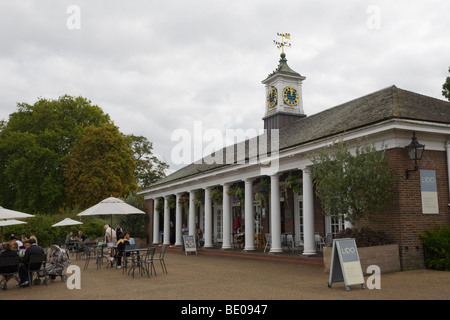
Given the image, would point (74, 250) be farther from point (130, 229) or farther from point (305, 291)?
point (305, 291)

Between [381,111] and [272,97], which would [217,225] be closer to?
[272,97]

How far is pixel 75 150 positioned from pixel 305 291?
28.2 m

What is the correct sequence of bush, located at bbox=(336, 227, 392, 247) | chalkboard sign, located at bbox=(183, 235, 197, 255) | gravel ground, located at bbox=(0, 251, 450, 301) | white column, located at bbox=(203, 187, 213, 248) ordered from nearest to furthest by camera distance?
gravel ground, located at bbox=(0, 251, 450, 301) → bush, located at bbox=(336, 227, 392, 247) → chalkboard sign, located at bbox=(183, 235, 197, 255) → white column, located at bbox=(203, 187, 213, 248)

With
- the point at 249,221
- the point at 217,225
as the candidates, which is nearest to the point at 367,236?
the point at 249,221

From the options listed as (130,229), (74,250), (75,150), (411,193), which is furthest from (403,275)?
(75,150)

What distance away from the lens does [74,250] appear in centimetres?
2145

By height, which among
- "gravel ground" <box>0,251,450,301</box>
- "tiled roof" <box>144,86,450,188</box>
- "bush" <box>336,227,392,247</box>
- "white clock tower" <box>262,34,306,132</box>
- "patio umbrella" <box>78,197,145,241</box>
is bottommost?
"gravel ground" <box>0,251,450,301</box>

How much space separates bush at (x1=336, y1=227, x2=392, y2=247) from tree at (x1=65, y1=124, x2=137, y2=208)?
80.3 feet

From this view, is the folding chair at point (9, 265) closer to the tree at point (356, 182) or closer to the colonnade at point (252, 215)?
the tree at point (356, 182)

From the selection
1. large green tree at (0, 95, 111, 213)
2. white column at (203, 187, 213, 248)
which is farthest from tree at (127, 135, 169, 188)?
white column at (203, 187, 213, 248)

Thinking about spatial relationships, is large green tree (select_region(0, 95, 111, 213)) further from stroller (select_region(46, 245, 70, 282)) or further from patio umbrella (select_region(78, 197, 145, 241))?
stroller (select_region(46, 245, 70, 282))

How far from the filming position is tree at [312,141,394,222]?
11320mm

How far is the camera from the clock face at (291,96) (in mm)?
24969

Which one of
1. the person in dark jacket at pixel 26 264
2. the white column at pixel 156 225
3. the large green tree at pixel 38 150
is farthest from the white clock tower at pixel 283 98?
the large green tree at pixel 38 150
